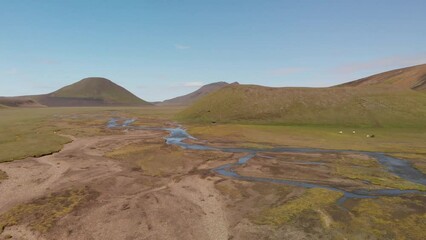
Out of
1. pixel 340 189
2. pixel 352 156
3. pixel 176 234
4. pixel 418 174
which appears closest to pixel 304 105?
pixel 352 156

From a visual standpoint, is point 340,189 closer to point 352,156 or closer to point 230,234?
point 230,234

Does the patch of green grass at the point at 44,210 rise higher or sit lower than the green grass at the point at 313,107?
lower

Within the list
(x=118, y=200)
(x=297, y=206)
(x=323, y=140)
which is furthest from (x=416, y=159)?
(x=118, y=200)

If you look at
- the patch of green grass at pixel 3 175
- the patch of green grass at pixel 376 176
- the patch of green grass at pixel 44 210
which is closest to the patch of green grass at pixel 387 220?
the patch of green grass at pixel 376 176

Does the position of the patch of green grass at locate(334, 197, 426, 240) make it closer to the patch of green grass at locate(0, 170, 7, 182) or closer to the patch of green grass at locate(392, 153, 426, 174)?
the patch of green grass at locate(392, 153, 426, 174)

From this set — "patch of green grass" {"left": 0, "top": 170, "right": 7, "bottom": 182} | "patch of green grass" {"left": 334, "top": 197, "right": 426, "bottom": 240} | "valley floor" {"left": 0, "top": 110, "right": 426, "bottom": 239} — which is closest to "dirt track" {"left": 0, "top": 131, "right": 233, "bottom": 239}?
"valley floor" {"left": 0, "top": 110, "right": 426, "bottom": 239}

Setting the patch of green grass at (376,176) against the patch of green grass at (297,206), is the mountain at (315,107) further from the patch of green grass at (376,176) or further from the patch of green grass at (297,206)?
the patch of green grass at (297,206)

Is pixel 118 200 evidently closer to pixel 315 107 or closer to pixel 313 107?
pixel 313 107
